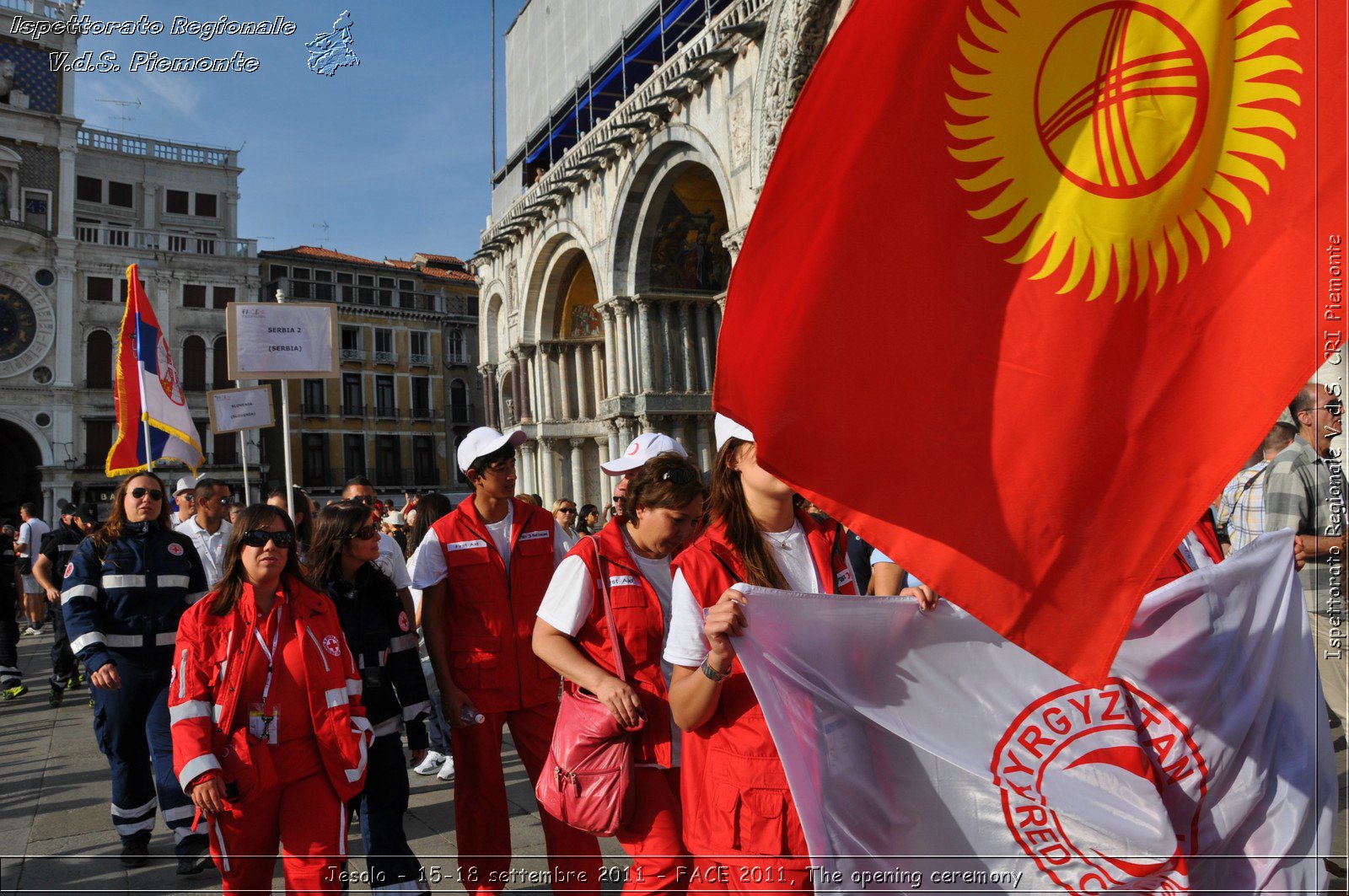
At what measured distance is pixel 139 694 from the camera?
14.9ft

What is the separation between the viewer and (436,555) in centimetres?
378

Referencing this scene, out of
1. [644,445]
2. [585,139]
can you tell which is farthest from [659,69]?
[644,445]

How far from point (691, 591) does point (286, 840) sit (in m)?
1.71

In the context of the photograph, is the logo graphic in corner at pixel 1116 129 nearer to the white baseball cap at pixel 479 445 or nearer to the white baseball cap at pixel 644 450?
the white baseball cap at pixel 644 450

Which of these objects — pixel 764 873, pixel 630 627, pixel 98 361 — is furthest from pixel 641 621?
pixel 98 361

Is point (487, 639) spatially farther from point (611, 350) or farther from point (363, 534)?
point (611, 350)

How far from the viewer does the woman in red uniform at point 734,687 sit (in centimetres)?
218

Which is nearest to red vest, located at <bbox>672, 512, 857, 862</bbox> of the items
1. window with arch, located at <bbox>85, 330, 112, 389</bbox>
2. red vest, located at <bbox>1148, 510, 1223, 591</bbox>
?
red vest, located at <bbox>1148, 510, 1223, 591</bbox>

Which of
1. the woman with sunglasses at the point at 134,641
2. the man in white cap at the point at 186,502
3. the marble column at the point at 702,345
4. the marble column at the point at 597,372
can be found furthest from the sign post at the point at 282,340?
the marble column at the point at 597,372

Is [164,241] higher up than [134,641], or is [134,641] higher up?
[164,241]

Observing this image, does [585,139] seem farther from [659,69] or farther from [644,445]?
[644,445]

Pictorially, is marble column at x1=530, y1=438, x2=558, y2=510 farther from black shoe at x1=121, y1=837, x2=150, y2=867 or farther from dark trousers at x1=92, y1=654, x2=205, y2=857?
black shoe at x1=121, y1=837, x2=150, y2=867

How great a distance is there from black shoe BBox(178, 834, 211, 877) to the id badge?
181cm

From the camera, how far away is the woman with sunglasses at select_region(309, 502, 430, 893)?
3.62m
